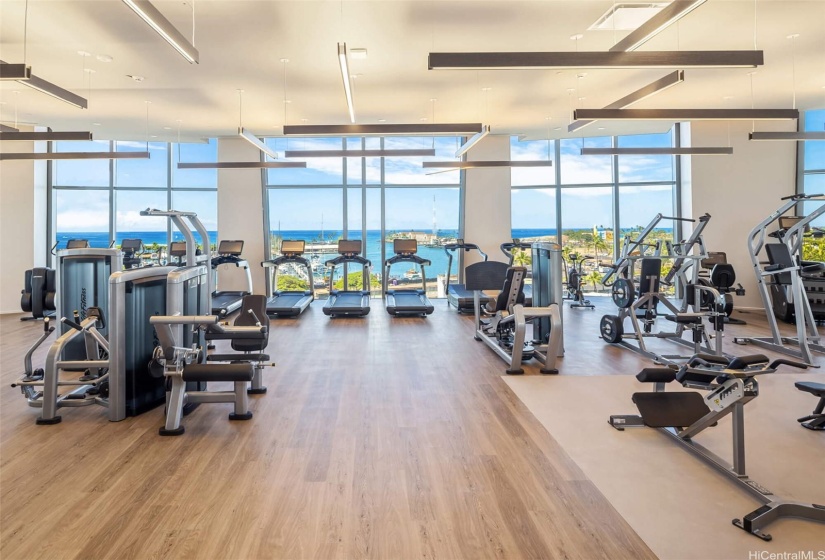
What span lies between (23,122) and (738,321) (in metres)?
12.9

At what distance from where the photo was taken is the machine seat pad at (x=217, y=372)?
10.1 ft

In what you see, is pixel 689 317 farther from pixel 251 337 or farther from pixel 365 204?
pixel 365 204

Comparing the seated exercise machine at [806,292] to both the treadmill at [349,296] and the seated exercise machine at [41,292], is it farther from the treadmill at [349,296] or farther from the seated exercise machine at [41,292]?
the seated exercise machine at [41,292]

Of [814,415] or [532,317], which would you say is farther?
[532,317]

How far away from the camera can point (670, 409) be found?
112 inches

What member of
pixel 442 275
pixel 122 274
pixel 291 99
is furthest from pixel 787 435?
pixel 442 275

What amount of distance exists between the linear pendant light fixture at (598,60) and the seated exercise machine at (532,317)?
81.0 inches

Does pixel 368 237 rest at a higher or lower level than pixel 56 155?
lower

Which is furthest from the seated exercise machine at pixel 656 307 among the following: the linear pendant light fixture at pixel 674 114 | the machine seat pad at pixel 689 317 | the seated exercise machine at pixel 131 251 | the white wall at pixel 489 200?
the seated exercise machine at pixel 131 251

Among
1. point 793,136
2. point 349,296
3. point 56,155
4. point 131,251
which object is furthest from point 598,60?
point 131,251

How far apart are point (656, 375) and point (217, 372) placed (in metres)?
2.99

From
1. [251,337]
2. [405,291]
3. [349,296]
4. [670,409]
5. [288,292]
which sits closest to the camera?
[670,409]

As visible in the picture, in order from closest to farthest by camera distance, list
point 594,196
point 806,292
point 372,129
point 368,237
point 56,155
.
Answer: point 372,129, point 56,155, point 806,292, point 594,196, point 368,237

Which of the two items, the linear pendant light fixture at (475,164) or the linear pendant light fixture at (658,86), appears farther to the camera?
the linear pendant light fixture at (475,164)
